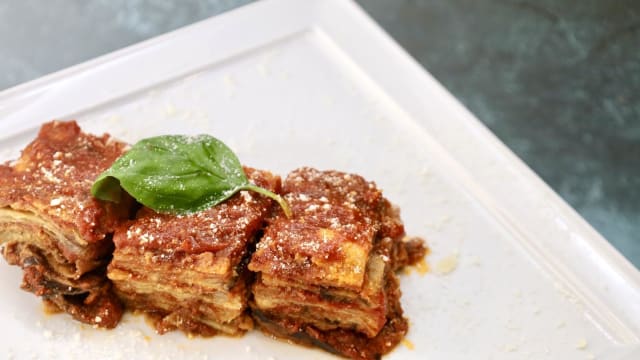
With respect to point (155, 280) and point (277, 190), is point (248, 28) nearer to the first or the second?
point (277, 190)

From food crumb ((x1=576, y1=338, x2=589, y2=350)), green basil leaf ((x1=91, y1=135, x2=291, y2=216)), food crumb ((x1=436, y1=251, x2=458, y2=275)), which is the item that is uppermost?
food crumb ((x1=576, y1=338, x2=589, y2=350))

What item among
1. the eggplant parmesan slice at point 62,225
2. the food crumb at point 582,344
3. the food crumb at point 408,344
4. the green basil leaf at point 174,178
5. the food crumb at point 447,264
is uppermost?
the food crumb at point 582,344

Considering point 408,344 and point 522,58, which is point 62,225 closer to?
point 408,344

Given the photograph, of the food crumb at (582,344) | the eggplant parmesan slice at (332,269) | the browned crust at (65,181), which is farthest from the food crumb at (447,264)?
the browned crust at (65,181)

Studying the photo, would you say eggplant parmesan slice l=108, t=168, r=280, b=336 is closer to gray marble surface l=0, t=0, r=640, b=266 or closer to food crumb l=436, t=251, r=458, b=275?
food crumb l=436, t=251, r=458, b=275

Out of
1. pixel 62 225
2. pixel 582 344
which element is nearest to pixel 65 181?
pixel 62 225

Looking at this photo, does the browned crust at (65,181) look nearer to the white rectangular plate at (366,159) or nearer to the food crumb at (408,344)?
the white rectangular plate at (366,159)

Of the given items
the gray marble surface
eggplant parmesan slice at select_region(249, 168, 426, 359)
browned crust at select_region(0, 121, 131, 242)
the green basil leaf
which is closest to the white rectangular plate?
eggplant parmesan slice at select_region(249, 168, 426, 359)
